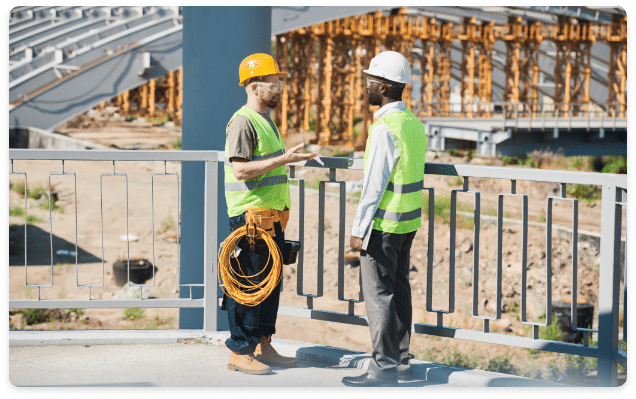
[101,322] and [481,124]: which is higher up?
[481,124]

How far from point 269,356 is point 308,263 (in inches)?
302

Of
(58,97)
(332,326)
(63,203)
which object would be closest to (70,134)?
(58,97)

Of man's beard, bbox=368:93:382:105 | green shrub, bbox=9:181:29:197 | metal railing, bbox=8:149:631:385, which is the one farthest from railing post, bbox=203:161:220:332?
green shrub, bbox=9:181:29:197

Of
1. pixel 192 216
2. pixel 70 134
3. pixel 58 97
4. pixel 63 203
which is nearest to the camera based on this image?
pixel 192 216

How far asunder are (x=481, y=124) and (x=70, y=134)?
51.9 ft

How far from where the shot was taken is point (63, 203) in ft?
47.9

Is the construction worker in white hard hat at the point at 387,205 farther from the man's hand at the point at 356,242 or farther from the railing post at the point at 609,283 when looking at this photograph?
the railing post at the point at 609,283

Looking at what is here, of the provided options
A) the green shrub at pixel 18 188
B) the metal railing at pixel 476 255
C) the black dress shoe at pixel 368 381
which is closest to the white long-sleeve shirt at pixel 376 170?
the metal railing at pixel 476 255

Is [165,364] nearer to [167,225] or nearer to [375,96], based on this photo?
[375,96]

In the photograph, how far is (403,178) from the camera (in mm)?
3764

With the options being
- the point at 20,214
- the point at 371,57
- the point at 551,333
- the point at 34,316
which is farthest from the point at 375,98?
the point at 371,57

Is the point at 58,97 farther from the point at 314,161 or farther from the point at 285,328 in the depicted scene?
the point at 314,161

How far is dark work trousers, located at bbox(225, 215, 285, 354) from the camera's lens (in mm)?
4082

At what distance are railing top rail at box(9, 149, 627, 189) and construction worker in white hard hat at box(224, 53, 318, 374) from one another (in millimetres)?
378
